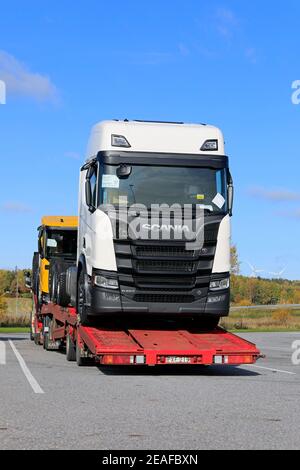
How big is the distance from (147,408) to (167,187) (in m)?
5.23

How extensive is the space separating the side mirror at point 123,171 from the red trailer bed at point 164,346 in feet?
9.10

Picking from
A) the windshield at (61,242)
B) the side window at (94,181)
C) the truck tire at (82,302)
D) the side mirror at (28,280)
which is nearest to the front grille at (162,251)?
the side window at (94,181)

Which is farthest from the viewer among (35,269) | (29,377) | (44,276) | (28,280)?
(28,280)

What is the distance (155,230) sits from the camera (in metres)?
13.9

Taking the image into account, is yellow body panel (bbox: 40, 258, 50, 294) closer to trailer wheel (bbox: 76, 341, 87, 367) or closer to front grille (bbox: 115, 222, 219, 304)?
trailer wheel (bbox: 76, 341, 87, 367)

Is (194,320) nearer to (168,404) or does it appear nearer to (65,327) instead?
(65,327)

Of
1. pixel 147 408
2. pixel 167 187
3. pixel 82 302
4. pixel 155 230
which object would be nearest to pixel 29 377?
pixel 82 302

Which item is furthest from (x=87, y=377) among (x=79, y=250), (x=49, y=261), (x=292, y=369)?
(x=49, y=261)

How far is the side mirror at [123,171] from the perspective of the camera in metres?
14.1

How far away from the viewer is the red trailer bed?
1346cm

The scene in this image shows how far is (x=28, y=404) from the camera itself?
32.8 ft

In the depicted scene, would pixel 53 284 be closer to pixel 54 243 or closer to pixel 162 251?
pixel 54 243

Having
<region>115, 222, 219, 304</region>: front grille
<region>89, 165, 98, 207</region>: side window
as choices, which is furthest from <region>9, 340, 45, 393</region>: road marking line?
<region>89, 165, 98, 207</region>: side window

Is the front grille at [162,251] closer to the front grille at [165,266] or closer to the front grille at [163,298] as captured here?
the front grille at [165,266]
